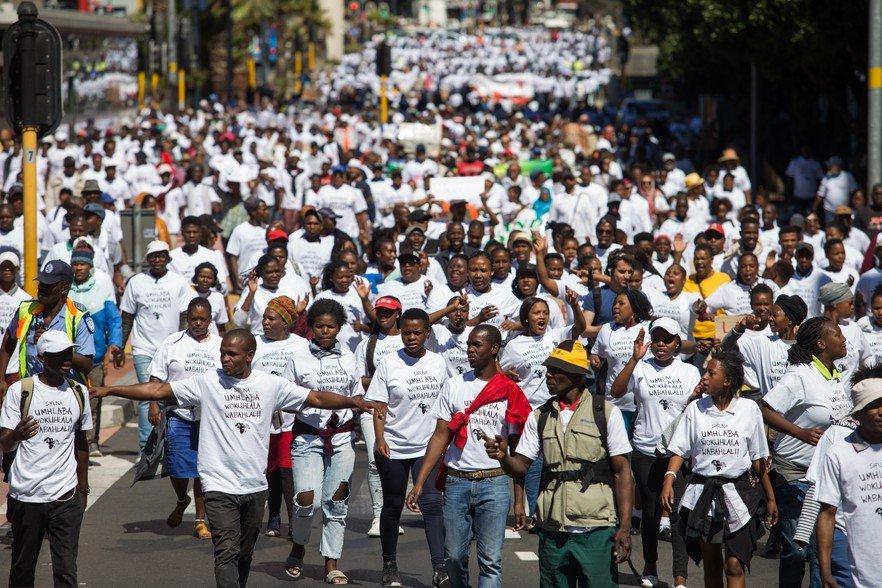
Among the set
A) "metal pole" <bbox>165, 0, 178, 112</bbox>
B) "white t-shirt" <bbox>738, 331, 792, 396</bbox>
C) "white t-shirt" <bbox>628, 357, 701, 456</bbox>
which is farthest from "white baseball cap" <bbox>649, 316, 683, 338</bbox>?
"metal pole" <bbox>165, 0, 178, 112</bbox>

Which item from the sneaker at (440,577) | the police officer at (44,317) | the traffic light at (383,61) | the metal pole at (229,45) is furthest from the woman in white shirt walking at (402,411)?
the metal pole at (229,45)

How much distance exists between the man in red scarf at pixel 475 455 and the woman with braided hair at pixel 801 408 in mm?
1373

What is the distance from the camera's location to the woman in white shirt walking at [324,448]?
30.7ft

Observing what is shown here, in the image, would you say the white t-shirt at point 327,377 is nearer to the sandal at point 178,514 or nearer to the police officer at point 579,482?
the sandal at point 178,514

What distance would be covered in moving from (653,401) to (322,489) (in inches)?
→ 79.1

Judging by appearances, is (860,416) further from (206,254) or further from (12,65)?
(206,254)

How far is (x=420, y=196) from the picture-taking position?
22.7m

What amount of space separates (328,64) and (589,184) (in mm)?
67505

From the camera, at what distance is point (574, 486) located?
24.5 feet

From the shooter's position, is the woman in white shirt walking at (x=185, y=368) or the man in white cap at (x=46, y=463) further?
the woman in white shirt walking at (x=185, y=368)

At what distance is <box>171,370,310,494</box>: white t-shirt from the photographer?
26.7ft

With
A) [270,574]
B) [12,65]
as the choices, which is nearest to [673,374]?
[270,574]

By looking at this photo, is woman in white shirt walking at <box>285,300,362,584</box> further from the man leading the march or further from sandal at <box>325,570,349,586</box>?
the man leading the march

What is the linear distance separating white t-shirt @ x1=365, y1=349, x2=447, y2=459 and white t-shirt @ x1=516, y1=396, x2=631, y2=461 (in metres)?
1.61
